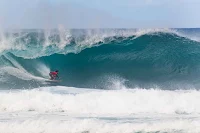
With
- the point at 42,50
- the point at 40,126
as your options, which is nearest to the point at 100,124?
the point at 40,126

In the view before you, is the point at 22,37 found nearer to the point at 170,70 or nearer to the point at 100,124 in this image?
the point at 170,70

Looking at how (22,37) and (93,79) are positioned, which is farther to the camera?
(22,37)

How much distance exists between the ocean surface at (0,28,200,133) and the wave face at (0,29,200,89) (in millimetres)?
39

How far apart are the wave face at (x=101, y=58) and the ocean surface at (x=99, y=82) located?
1.6 inches

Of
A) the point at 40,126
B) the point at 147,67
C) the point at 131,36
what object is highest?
the point at 131,36

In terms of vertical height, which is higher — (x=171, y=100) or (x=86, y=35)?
(x=86, y=35)

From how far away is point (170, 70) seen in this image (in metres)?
18.4

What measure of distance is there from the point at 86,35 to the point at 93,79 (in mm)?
4775

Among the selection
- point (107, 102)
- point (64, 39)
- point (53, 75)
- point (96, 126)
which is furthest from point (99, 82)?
point (96, 126)

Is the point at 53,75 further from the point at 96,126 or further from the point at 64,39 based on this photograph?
the point at 96,126

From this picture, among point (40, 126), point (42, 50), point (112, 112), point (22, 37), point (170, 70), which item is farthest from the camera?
point (22, 37)

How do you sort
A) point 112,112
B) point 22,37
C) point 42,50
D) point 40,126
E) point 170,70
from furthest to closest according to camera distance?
1. point 22,37
2. point 42,50
3. point 170,70
4. point 112,112
5. point 40,126

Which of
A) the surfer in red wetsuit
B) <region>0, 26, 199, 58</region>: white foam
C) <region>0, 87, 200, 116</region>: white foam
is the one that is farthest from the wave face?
<region>0, 87, 200, 116</region>: white foam

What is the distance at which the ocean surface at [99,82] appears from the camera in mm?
11234
